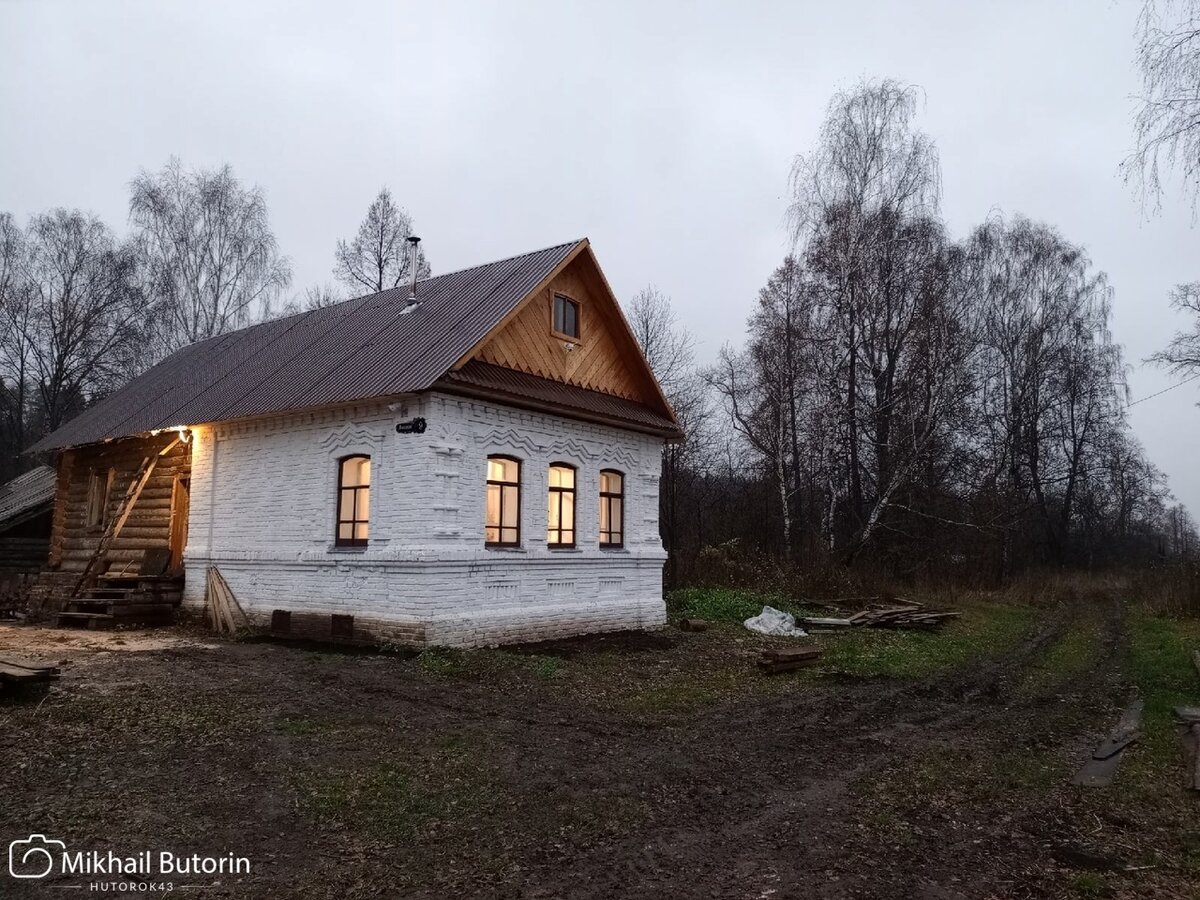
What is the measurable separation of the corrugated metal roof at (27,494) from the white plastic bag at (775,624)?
17.2 meters

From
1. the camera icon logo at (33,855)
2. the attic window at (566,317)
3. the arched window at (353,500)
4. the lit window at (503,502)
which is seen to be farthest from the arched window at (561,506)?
the camera icon logo at (33,855)

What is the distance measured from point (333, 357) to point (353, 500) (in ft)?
10.1

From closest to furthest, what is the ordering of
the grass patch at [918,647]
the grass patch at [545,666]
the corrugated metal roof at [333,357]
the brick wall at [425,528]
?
the grass patch at [545,666] → the brick wall at [425,528] → the grass patch at [918,647] → the corrugated metal roof at [333,357]

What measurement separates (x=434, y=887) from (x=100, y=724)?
4.88 m

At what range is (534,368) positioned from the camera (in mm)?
14328

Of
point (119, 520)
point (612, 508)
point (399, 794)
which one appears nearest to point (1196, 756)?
point (399, 794)

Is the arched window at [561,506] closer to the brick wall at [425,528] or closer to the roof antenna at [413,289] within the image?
the brick wall at [425,528]

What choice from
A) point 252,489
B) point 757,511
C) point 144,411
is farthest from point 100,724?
point 757,511

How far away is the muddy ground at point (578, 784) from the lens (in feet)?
15.9

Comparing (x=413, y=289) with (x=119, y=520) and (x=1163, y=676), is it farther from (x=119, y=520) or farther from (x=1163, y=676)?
(x=1163, y=676)

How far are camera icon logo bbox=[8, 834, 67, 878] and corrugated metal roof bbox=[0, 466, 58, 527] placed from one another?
61.4ft

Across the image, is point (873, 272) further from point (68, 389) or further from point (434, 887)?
point (68, 389)

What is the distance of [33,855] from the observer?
480 centimetres

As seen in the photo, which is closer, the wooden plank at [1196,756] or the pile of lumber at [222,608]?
the wooden plank at [1196,756]
